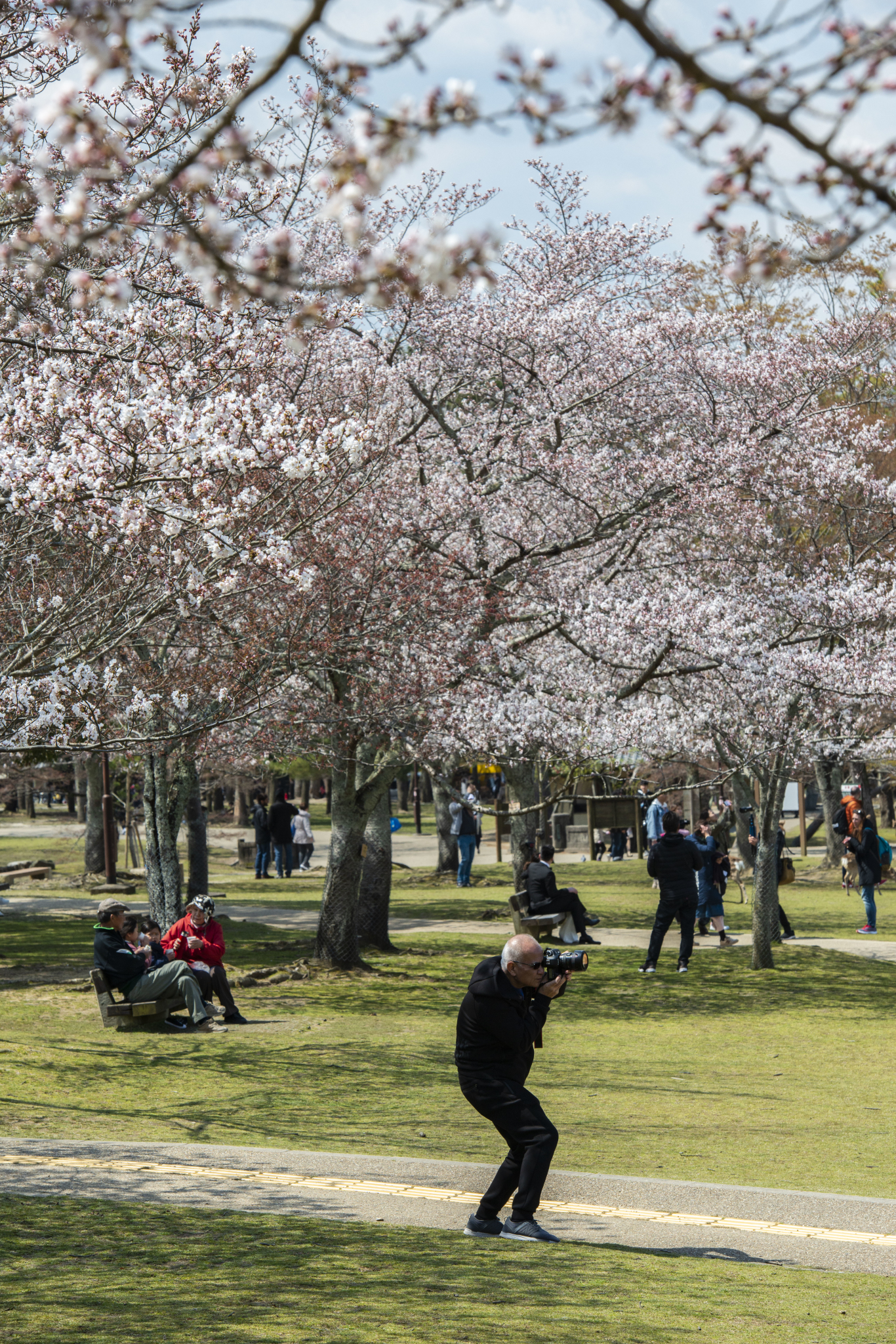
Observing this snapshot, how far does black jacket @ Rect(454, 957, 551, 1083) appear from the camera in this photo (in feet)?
22.2

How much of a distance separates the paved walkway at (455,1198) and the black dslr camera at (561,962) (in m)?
1.23

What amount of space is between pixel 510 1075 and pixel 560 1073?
489cm

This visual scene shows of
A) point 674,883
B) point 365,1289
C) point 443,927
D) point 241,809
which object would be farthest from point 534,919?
point 241,809

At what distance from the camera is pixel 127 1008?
42.8 feet

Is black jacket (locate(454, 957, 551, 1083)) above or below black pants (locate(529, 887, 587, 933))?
above

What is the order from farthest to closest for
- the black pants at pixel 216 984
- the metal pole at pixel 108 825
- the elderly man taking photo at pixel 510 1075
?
the metal pole at pixel 108 825 → the black pants at pixel 216 984 → the elderly man taking photo at pixel 510 1075

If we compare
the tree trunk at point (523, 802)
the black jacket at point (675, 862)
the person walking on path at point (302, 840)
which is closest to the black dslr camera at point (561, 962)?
→ the black jacket at point (675, 862)

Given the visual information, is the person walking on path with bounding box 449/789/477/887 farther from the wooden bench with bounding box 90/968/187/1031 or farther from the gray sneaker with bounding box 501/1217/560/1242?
the gray sneaker with bounding box 501/1217/560/1242

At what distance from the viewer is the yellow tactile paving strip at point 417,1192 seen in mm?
6648

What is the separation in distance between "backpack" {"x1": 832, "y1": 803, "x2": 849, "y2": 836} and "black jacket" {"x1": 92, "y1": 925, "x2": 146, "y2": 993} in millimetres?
16073

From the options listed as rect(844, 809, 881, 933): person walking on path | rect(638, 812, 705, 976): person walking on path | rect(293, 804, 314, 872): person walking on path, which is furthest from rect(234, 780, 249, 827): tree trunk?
rect(638, 812, 705, 976): person walking on path

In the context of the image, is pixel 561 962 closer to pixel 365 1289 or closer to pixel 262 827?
pixel 365 1289

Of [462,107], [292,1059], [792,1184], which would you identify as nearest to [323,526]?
[292,1059]

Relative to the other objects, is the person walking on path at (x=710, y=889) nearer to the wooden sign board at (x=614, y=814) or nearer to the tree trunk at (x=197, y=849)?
the tree trunk at (x=197, y=849)
